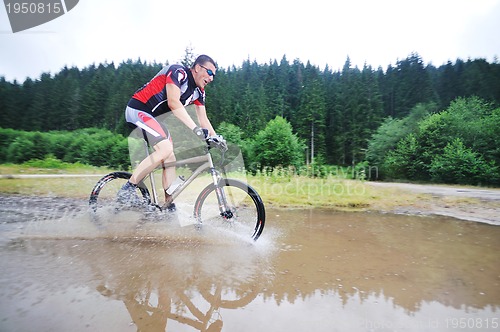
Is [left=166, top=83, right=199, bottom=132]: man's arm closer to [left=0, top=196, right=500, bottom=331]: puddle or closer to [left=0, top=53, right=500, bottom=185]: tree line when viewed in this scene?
[left=0, top=196, right=500, bottom=331]: puddle

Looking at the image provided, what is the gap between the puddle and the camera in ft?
5.18

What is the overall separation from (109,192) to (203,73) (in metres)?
2.12

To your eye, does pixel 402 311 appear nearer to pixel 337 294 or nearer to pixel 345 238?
pixel 337 294

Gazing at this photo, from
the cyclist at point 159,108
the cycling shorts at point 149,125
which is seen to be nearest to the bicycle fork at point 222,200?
the cyclist at point 159,108

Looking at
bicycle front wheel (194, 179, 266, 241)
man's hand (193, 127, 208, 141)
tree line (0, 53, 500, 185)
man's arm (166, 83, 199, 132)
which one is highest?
tree line (0, 53, 500, 185)

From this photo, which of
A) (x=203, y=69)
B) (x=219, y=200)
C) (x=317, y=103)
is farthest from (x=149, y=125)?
(x=317, y=103)

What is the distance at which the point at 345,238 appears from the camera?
3309 mm

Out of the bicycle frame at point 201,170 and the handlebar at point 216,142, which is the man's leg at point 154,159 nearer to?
the bicycle frame at point 201,170

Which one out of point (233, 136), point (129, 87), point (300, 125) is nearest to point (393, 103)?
point (300, 125)

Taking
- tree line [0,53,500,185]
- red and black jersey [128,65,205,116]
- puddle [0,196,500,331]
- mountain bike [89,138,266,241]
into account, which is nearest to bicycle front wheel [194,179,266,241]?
mountain bike [89,138,266,241]

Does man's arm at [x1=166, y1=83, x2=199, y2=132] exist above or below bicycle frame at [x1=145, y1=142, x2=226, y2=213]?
above

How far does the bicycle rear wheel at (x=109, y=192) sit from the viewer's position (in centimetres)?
348

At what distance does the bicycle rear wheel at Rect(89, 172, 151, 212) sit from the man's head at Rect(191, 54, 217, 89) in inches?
63.0

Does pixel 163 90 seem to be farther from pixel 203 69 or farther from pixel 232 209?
pixel 232 209
